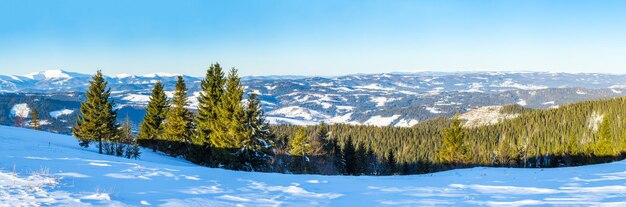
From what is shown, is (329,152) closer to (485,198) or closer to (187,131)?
(187,131)

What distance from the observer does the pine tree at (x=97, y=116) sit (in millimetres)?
38250

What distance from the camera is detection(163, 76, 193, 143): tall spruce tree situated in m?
45.0

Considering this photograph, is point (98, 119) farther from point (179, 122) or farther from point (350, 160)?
point (350, 160)

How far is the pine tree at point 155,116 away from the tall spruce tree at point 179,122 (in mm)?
1787

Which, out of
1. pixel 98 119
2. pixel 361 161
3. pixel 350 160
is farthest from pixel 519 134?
pixel 98 119

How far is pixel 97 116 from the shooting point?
39.0 meters

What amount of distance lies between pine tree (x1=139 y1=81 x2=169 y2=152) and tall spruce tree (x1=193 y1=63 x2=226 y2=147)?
24.0ft

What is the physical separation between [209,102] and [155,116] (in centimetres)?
1010

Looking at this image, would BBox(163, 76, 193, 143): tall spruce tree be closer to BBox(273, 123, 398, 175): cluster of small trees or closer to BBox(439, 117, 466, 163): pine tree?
BBox(273, 123, 398, 175): cluster of small trees

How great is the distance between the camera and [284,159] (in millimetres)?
67062

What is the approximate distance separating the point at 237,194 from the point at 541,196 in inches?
322

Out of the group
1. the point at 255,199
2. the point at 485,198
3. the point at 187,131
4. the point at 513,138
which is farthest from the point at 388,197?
the point at 513,138

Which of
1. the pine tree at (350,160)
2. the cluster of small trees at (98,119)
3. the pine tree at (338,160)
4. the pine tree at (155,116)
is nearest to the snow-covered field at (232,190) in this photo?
the cluster of small trees at (98,119)

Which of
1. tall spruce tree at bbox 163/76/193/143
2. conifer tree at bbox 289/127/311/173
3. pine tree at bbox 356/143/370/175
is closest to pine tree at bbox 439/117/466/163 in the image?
conifer tree at bbox 289/127/311/173
